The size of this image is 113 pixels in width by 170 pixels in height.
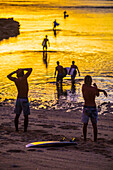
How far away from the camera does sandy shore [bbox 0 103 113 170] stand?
278 inches

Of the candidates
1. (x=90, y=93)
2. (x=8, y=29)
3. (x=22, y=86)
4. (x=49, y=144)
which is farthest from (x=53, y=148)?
(x=8, y=29)

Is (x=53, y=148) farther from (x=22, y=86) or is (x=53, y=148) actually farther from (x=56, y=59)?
(x=56, y=59)

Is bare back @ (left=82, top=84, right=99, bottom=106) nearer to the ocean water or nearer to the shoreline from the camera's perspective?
the ocean water

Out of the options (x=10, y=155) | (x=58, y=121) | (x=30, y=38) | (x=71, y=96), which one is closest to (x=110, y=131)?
(x=58, y=121)

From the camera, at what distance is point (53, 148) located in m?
8.16

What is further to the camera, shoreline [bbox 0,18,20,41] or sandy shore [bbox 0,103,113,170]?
shoreline [bbox 0,18,20,41]

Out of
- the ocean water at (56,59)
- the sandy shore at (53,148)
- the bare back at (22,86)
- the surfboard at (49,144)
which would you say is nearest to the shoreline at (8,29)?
the ocean water at (56,59)

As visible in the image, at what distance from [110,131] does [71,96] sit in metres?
6.69

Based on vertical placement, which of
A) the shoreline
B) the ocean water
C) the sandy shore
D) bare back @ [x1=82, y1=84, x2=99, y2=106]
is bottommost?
the sandy shore

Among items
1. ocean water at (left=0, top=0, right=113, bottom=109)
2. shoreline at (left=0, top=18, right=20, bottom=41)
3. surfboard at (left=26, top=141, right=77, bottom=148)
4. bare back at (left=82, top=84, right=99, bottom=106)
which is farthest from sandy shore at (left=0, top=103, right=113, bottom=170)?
shoreline at (left=0, top=18, right=20, bottom=41)

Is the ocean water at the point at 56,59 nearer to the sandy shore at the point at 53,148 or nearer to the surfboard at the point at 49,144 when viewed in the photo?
the sandy shore at the point at 53,148

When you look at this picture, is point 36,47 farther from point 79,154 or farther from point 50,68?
point 79,154

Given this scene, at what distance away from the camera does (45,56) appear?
2931 cm

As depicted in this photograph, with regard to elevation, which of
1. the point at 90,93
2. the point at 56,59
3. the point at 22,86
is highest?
the point at 56,59
